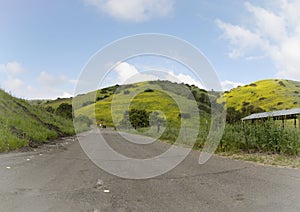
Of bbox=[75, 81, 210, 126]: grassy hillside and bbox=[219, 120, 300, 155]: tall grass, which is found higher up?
bbox=[75, 81, 210, 126]: grassy hillside

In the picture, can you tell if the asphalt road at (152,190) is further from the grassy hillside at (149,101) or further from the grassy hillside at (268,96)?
the grassy hillside at (268,96)

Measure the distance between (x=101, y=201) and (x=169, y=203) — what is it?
115 centimetres

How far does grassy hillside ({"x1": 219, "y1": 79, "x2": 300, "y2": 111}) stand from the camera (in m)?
78.8

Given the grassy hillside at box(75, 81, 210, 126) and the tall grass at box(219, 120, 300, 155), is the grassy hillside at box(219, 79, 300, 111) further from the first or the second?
the tall grass at box(219, 120, 300, 155)

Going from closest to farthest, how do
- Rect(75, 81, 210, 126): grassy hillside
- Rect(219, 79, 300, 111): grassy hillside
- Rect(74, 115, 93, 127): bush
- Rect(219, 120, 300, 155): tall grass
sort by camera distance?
Rect(219, 120, 300, 155): tall grass → Rect(75, 81, 210, 126): grassy hillside → Rect(74, 115, 93, 127): bush → Rect(219, 79, 300, 111): grassy hillside

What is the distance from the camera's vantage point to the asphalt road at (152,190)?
199 inches

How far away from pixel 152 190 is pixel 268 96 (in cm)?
8756

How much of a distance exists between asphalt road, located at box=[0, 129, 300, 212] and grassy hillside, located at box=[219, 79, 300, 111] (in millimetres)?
68004

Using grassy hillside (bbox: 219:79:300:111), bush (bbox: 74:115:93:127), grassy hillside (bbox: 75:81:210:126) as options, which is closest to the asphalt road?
grassy hillside (bbox: 75:81:210:126)

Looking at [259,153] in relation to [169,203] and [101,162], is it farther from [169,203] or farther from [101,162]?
[169,203]

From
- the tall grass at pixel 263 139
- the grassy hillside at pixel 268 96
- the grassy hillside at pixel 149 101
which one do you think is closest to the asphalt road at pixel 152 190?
the tall grass at pixel 263 139

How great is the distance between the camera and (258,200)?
5430mm

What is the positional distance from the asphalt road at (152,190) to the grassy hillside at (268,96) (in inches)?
2677

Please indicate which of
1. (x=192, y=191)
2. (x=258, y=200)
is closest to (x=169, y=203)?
(x=192, y=191)
